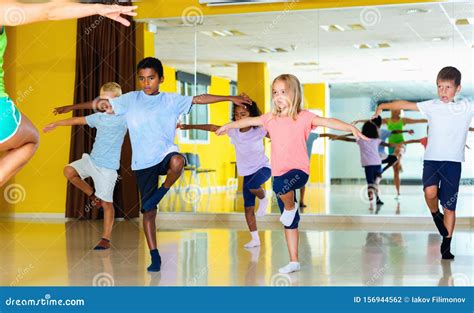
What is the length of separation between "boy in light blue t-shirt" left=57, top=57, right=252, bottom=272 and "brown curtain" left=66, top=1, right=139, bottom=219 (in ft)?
12.8

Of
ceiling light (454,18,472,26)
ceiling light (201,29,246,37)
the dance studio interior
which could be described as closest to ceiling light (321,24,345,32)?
the dance studio interior

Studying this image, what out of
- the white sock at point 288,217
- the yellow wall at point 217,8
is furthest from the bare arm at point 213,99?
the yellow wall at point 217,8

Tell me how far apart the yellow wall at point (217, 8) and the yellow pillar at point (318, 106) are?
1007 mm

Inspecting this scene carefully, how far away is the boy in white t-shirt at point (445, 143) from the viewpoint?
5332 mm

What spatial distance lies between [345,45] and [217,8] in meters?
1.64

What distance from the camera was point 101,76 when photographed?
8.95 m

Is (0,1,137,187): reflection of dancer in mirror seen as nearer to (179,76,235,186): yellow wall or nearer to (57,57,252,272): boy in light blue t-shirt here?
(57,57,252,272): boy in light blue t-shirt

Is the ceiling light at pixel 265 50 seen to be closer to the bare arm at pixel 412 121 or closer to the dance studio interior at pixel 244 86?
the dance studio interior at pixel 244 86

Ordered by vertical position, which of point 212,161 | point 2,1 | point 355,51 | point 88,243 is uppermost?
point 355,51

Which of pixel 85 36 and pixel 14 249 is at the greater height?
pixel 85 36
